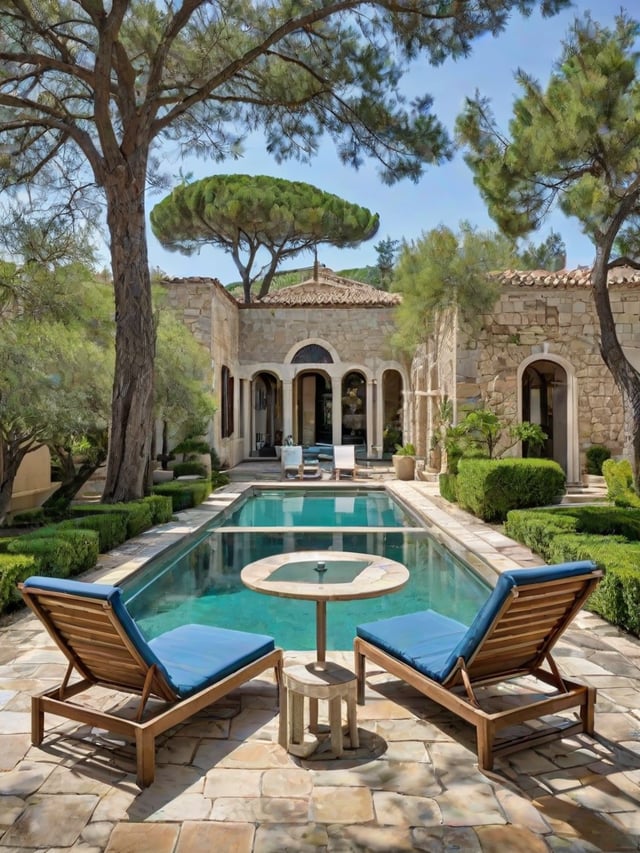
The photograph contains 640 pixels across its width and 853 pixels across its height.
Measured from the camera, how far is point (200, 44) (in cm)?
989

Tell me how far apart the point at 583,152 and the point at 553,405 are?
A: 900 centimetres

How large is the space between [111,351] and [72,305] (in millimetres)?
2799

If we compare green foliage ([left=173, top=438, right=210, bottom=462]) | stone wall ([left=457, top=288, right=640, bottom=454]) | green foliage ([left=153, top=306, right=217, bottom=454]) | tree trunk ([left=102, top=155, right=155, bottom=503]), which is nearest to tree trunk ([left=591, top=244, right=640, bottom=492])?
stone wall ([left=457, top=288, right=640, bottom=454])

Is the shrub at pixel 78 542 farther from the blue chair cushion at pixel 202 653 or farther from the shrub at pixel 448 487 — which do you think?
the shrub at pixel 448 487

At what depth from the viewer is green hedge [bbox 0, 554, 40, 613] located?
17.3 ft

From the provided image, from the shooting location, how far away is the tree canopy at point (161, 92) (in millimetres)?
9086

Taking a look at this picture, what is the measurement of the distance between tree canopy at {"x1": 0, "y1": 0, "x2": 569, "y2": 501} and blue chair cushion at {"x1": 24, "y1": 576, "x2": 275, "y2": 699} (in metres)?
6.80

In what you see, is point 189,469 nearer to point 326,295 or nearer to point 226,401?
point 226,401

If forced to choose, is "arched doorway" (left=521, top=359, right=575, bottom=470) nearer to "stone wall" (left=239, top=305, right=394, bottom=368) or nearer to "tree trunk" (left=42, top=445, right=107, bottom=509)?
"stone wall" (left=239, top=305, right=394, bottom=368)

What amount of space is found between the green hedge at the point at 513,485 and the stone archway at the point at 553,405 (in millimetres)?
3754

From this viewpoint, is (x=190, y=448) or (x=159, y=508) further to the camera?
(x=190, y=448)

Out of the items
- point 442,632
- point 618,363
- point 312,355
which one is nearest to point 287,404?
point 312,355

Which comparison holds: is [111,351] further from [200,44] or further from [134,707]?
[134,707]

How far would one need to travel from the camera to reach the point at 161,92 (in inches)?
397
